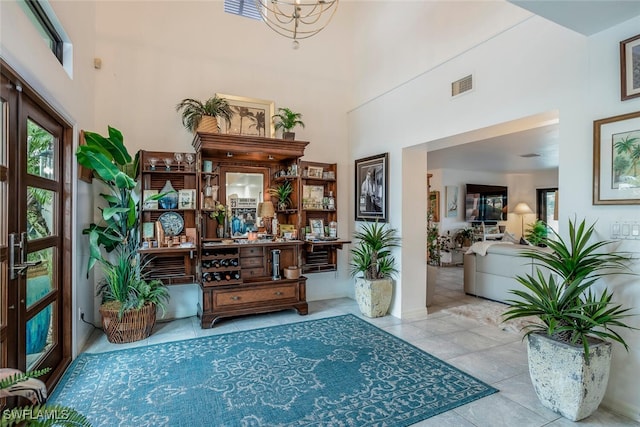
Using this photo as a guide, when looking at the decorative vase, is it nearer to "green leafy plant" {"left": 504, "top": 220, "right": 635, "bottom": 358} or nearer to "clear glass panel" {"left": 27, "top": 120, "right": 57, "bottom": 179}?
"clear glass panel" {"left": 27, "top": 120, "right": 57, "bottom": 179}

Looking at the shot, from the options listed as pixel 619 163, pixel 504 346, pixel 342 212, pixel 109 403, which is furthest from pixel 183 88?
pixel 504 346

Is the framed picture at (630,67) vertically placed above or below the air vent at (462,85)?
below

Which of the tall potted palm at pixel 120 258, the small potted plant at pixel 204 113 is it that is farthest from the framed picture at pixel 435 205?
the tall potted palm at pixel 120 258

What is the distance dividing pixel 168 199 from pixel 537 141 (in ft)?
19.0

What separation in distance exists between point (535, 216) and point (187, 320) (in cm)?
1052

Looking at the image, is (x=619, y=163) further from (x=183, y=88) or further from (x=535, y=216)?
(x=535, y=216)

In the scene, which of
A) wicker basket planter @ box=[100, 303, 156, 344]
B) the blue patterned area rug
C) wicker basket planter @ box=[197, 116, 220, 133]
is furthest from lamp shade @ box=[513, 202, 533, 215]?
wicker basket planter @ box=[100, 303, 156, 344]

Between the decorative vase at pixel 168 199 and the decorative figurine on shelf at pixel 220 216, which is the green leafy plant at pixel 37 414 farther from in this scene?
the decorative figurine on shelf at pixel 220 216

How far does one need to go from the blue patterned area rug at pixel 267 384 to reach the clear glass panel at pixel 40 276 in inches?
29.5

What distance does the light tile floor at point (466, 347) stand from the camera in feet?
7.41

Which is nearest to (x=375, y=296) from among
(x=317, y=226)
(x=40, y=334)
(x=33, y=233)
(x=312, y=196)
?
(x=317, y=226)

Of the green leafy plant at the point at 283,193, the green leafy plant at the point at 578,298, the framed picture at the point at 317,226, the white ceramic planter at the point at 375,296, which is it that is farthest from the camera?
the framed picture at the point at 317,226

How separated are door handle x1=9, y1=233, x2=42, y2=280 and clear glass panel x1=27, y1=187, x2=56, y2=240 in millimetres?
180

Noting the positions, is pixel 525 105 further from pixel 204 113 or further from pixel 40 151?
pixel 40 151
